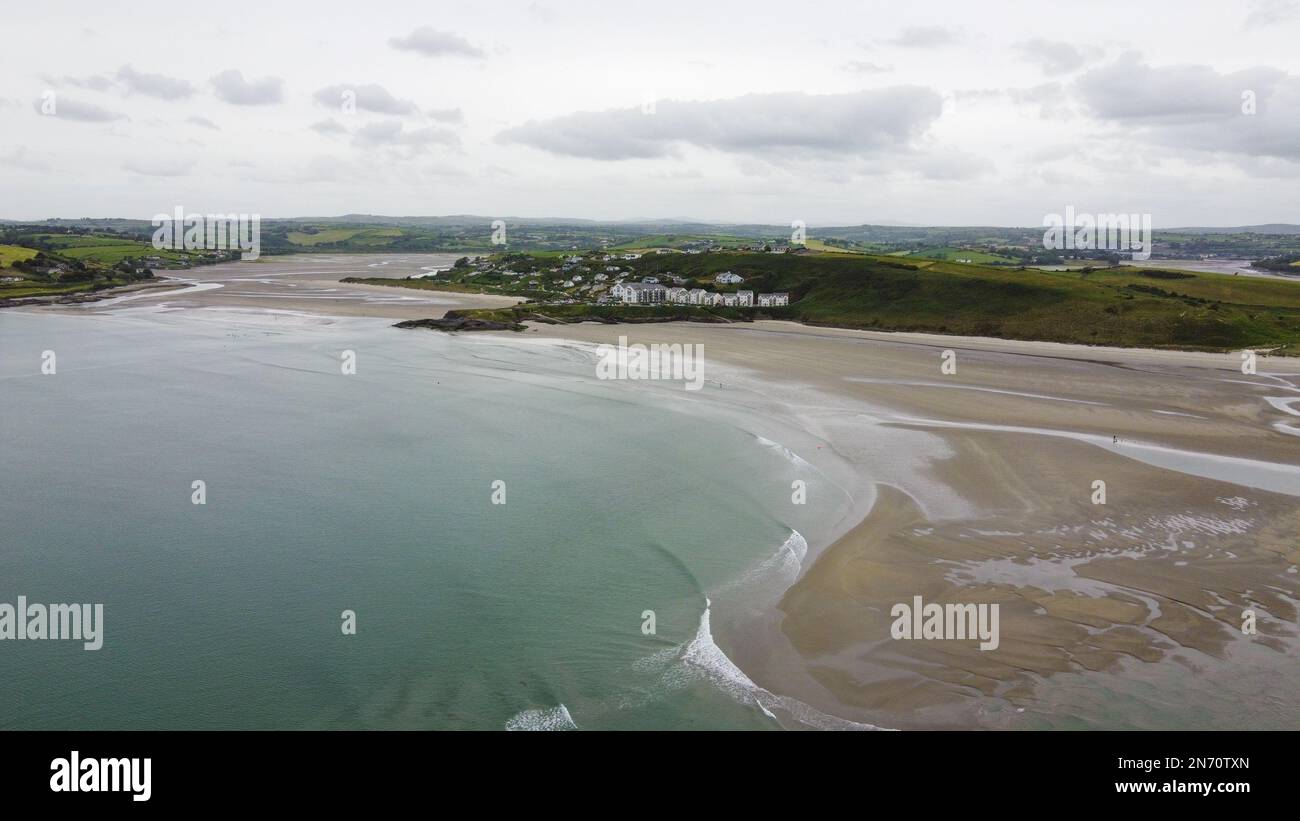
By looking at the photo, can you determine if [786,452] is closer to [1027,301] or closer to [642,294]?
[1027,301]

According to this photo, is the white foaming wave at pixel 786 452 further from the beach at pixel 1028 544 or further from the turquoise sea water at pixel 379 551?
the turquoise sea water at pixel 379 551

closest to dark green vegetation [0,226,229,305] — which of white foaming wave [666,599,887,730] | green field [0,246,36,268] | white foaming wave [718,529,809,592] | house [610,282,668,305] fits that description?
green field [0,246,36,268]

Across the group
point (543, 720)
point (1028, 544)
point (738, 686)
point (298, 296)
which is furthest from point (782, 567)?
point (298, 296)

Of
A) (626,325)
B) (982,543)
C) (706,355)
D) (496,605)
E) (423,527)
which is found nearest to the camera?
(496,605)

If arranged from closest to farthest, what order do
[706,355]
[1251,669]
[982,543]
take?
[1251,669], [982,543], [706,355]

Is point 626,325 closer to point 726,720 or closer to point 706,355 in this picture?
point 706,355

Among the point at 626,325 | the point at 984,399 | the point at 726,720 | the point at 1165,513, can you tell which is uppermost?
the point at 626,325
